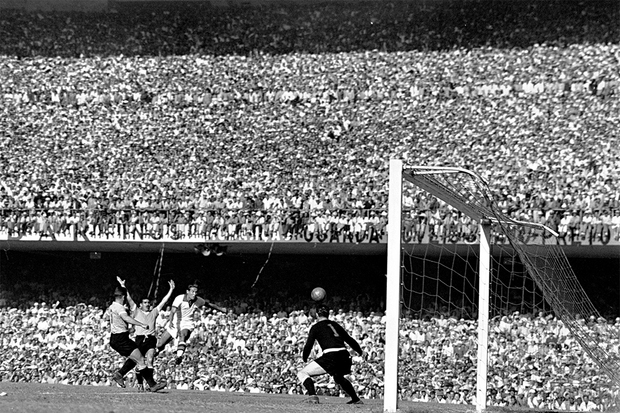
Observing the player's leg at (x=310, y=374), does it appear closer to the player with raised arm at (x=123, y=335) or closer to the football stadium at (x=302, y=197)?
the football stadium at (x=302, y=197)

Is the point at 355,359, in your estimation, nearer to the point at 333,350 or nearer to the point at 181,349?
the point at 181,349

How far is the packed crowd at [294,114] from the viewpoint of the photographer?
29.1 metres

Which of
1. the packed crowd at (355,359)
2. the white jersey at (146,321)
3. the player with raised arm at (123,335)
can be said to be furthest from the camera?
the packed crowd at (355,359)

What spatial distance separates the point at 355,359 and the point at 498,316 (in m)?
3.45

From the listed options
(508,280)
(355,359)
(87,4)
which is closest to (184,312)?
(355,359)

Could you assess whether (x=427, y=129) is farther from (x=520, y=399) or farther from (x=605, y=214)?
(x=520, y=399)

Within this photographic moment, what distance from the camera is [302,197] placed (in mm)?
29750

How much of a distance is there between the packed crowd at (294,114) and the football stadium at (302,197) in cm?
9

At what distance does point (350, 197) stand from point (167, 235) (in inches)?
185

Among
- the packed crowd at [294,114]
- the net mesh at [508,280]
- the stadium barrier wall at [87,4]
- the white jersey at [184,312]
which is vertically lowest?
the white jersey at [184,312]

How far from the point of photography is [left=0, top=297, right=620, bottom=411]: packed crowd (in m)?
21.9

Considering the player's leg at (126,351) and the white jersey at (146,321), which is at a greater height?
the white jersey at (146,321)

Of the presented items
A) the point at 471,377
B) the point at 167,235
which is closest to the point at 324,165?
the point at 167,235

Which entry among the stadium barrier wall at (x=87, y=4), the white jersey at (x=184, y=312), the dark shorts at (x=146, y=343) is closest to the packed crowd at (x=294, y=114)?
the stadium barrier wall at (x=87, y=4)
